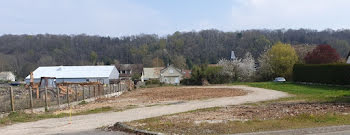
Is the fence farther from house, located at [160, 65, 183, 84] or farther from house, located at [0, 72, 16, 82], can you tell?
house, located at [0, 72, 16, 82]

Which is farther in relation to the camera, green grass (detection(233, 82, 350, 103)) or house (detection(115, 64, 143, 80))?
house (detection(115, 64, 143, 80))

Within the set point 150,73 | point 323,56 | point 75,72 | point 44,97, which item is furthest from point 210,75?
point 44,97

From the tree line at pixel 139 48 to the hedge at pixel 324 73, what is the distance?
58283mm

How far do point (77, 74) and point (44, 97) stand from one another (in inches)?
1926

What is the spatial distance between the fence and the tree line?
253ft

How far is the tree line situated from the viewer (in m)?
109

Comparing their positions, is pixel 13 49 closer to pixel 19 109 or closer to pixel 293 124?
pixel 19 109

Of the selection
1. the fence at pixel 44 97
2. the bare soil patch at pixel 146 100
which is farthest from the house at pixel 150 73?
the bare soil patch at pixel 146 100

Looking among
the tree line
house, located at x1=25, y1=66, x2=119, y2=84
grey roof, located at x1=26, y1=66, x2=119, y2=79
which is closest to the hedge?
house, located at x1=25, y1=66, x2=119, y2=84

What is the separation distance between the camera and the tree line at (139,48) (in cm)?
10938

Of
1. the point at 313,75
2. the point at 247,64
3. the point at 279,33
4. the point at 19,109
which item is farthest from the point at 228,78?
the point at 279,33

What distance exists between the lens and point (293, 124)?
10180mm

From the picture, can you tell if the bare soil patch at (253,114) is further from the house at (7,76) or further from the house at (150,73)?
the house at (7,76)

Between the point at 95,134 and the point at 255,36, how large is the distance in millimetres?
109225
